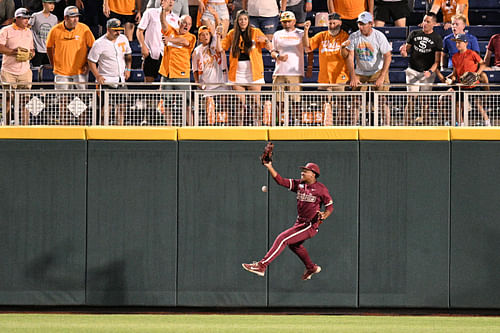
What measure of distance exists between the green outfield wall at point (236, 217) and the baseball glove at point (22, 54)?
1.48 meters

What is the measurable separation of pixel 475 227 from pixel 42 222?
6.64 m

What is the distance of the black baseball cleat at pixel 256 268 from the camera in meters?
12.4

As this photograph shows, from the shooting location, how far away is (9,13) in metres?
16.7

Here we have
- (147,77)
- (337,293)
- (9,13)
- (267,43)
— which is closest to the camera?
(337,293)

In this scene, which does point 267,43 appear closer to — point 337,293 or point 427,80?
point 427,80

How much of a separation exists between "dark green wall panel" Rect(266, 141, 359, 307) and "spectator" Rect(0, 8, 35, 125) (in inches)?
178

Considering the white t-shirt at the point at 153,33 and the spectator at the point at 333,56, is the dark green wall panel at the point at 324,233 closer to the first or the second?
the spectator at the point at 333,56

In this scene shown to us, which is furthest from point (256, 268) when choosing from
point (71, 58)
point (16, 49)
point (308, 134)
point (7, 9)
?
point (7, 9)

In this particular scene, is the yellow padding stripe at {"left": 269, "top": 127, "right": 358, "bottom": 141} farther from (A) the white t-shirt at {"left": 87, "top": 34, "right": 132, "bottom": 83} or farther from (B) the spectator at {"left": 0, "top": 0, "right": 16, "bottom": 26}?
(B) the spectator at {"left": 0, "top": 0, "right": 16, "bottom": 26}

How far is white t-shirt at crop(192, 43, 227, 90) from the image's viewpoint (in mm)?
13555

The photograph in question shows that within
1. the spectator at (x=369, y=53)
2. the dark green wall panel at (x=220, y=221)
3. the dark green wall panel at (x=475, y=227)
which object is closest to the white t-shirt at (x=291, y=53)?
the spectator at (x=369, y=53)

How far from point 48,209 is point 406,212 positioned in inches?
217

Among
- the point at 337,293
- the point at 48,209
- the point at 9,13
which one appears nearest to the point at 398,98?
the point at 337,293

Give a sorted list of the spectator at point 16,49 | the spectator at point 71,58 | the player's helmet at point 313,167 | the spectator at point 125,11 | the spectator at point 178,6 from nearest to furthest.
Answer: the player's helmet at point 313,167 → the spectator at point 71,58 → the spectator at point 16,49 → the spectator at point 178,6 → the spectator at point 125,11
